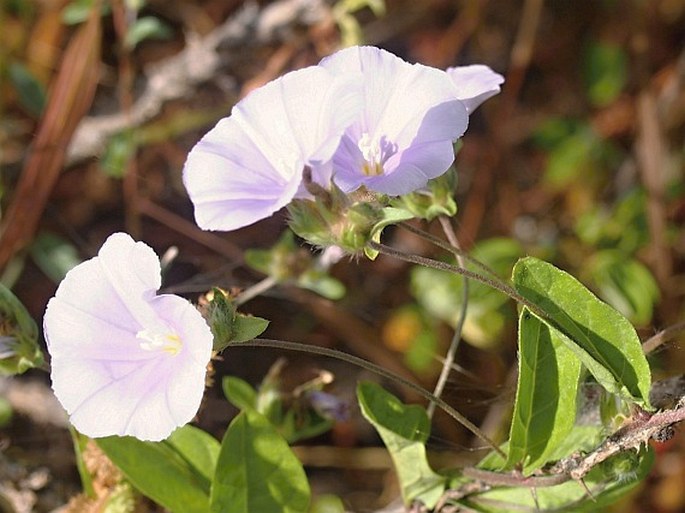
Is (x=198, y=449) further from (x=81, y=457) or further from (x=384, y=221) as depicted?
(x=384, y=221)

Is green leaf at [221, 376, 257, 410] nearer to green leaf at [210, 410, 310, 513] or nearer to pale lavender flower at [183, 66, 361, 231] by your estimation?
green leaf at [210, 410, 310, 513]

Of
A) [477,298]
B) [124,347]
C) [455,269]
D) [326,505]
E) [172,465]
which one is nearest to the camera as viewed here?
[455,269]

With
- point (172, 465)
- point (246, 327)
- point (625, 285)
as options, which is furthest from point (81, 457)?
point (625, 285)

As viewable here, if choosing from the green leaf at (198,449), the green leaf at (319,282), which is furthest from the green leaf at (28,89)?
the green leaf at (198,449)

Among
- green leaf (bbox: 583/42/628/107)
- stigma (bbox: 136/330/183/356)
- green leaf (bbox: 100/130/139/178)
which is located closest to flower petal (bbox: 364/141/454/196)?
stigma (bbox: 136/330/183/356)

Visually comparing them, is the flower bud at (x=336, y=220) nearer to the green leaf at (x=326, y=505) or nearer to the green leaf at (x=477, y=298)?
the green leaf at (x=326, y=505)
